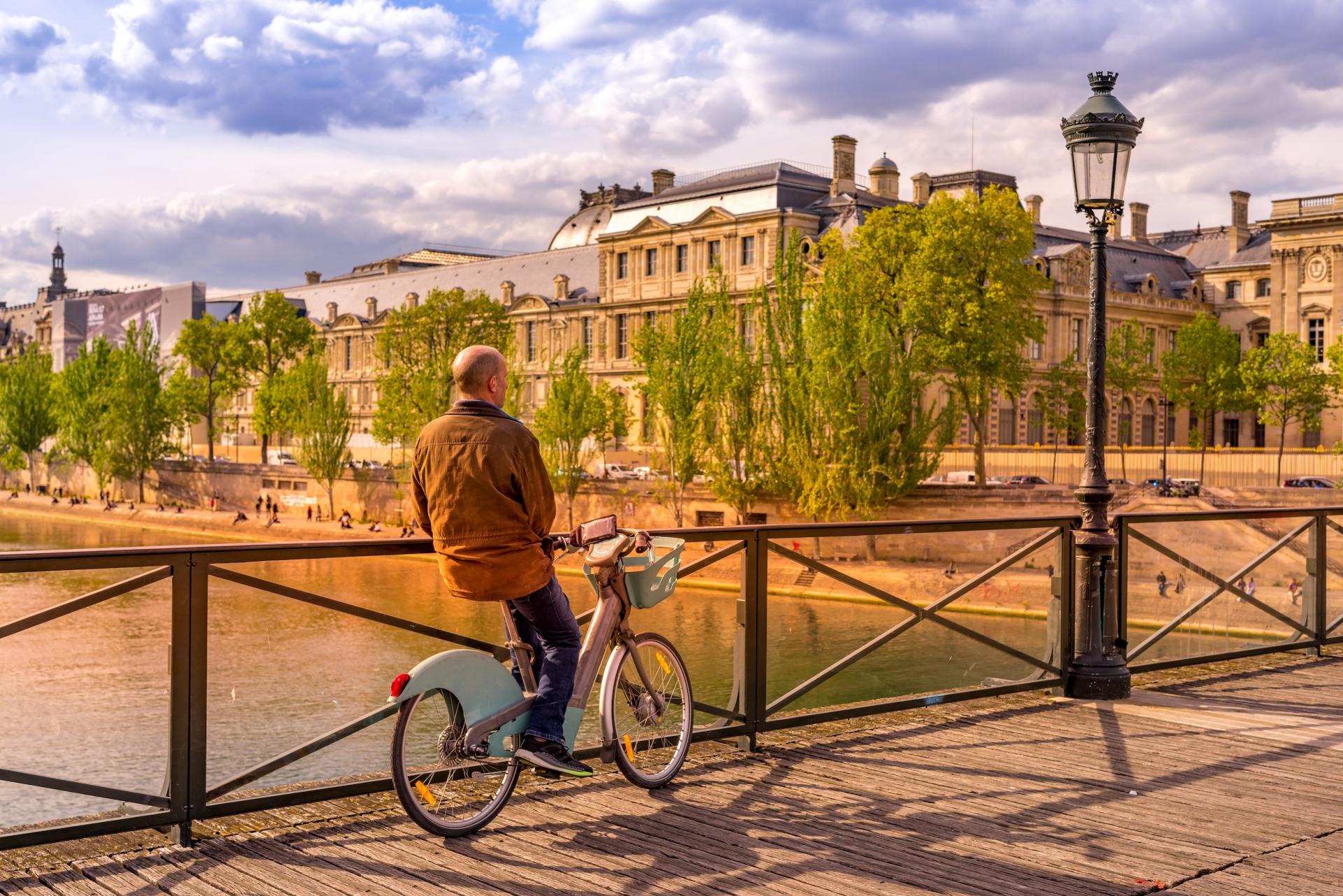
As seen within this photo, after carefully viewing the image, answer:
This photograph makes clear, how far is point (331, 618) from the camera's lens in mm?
35062

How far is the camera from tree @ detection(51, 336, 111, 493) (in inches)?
Result: 2931

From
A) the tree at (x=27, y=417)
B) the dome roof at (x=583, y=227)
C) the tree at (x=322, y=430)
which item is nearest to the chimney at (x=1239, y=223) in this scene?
the dome roof at (x=583, y=227)

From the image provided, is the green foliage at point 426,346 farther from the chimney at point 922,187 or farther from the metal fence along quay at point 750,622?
the metal fence along quay at point 750,622

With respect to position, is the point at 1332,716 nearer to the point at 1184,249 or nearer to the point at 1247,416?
the point at 1247,416

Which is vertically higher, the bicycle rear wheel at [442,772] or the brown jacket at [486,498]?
the brown jacket at [486,498]

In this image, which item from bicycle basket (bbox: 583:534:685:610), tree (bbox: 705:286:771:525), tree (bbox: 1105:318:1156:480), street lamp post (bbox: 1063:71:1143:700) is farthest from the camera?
tree (bbox: 1105:318:1156:480)

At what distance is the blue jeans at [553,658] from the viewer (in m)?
5.92

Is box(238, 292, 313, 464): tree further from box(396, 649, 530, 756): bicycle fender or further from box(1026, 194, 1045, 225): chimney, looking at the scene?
box(396, 649, 530, 756): bicycle fender

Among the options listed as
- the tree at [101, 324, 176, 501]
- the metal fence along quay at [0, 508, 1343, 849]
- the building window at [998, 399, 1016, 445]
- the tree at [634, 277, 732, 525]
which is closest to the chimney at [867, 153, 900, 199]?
the building window at [998, 399, 1016, 445]

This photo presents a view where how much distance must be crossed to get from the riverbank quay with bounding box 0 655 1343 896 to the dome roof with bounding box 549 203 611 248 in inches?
3498

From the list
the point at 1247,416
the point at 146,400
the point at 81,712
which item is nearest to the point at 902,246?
the point at 81,712

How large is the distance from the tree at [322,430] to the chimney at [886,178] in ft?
96.0

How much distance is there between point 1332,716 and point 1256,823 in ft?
9.79

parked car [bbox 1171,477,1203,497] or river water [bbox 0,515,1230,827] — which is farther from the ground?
→ parked car [bbox 1171,477,1203,497]
